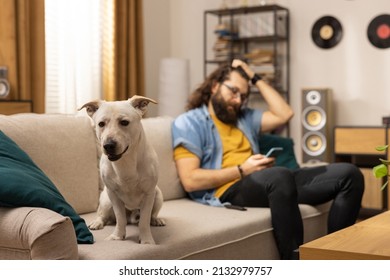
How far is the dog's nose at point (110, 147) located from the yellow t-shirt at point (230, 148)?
3.67ft

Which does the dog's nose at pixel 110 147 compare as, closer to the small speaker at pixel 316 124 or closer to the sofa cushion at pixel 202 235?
the sofa cushion at pixel 202 235

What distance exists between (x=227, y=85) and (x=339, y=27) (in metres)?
2.34

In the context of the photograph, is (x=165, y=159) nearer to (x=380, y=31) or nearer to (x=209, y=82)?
(x=209, y=82)

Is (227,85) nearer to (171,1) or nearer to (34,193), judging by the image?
(34,193)

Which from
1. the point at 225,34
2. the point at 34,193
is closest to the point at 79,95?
the point at 225,34

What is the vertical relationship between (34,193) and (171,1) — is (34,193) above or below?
below

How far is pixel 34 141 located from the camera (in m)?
2.36

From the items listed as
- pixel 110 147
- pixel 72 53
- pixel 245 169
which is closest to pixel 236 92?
pixel 245 169

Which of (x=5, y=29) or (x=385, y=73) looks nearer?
(x=5, y=29)

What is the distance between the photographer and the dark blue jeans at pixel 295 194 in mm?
2521

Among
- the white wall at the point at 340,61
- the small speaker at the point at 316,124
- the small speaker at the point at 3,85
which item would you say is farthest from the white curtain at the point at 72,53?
the small speaker at the point at 316,124

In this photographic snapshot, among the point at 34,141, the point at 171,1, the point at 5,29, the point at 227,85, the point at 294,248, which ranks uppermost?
the point at 171,1

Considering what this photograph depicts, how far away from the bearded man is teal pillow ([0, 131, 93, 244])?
2.92ft

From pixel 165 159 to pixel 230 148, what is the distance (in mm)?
326
